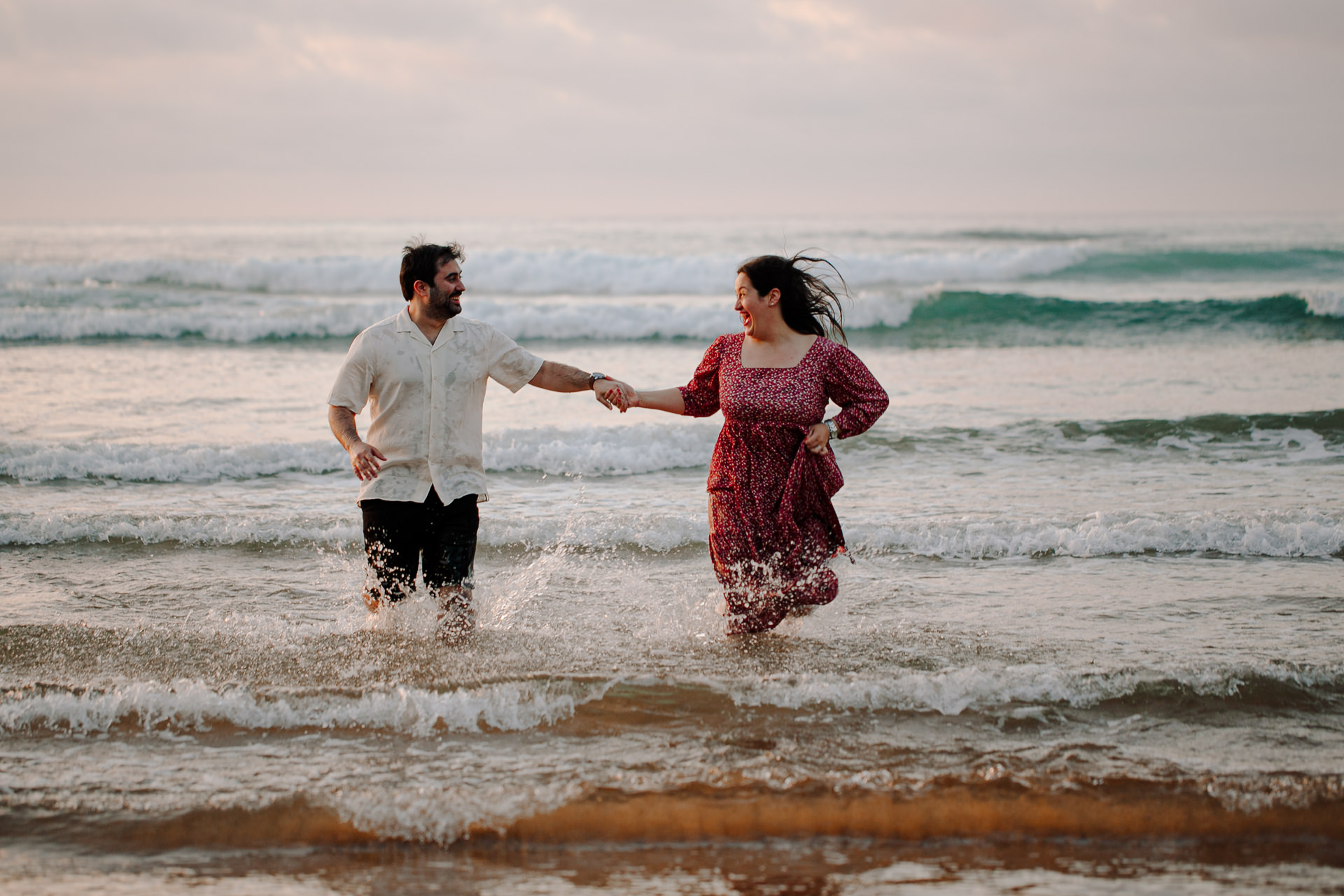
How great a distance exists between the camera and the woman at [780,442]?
4621 mm

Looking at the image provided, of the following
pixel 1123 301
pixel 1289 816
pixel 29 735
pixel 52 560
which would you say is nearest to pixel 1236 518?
pixel 1289 816

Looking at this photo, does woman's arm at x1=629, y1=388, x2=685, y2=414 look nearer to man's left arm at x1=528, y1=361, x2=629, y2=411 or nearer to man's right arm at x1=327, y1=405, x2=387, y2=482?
man's left arm at x1=528, y1=361, x2=629, y2=411

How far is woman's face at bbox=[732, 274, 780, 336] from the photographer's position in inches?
181

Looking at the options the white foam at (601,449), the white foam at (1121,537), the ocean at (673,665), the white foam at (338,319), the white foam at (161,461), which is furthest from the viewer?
the white foam at (338,319)

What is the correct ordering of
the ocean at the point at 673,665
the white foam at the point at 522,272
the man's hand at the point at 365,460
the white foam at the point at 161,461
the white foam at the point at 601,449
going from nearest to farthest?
the ocean at the point at 673,665 → the man's hand at the point at 365,460 → the white foam at the point at 161,461 → the white foam at the point at 601,449 → the white foam at the point at 522,272

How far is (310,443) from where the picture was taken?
9.48m

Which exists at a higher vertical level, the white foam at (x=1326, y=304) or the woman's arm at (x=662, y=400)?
the white foam at (x=1326, y=304)

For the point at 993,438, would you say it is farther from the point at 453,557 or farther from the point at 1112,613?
the point at 453,557

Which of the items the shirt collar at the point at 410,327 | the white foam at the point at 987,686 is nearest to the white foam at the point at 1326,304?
the white foam at the point at 987,686

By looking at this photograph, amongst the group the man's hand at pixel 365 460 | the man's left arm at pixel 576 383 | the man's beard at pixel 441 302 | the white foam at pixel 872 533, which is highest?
the man's beard at pixel 441 302

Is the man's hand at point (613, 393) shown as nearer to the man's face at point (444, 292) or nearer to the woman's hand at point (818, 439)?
the man's face at point (444, 292)

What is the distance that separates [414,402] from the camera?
15.1ft

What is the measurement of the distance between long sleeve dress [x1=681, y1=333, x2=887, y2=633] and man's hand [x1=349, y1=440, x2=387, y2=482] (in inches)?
59.1

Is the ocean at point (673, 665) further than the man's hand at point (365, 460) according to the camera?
No
